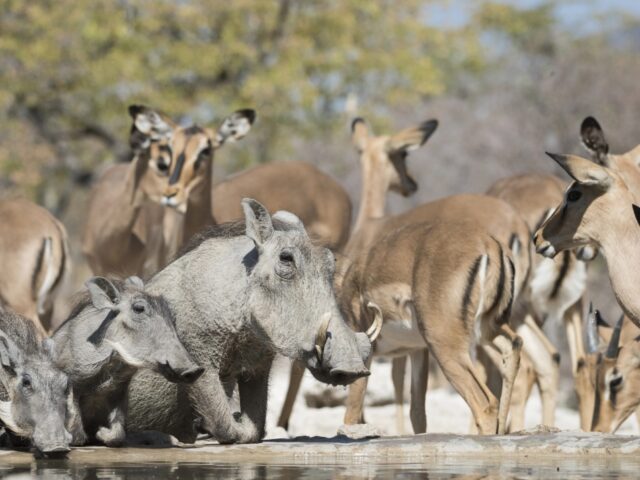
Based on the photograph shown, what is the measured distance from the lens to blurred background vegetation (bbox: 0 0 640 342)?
26141 mm

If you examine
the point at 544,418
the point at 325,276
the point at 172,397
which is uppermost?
the point at 325,276

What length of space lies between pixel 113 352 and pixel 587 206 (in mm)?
3129

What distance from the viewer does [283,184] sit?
14.8 metres

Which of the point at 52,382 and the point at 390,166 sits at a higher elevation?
the point at 390,166

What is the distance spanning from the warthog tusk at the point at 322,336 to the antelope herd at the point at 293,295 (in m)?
0.01

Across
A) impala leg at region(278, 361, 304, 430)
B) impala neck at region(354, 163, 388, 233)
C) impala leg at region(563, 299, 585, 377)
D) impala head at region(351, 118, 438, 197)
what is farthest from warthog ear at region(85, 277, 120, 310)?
impala head at region(351, 118, 438, 197)

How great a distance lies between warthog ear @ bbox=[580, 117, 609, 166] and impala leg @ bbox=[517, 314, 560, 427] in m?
2.87

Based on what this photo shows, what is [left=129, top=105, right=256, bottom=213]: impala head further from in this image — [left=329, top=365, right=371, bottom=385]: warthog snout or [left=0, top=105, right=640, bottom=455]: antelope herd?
[left=329, top=365, right=371, bottom=385]: warthog snout

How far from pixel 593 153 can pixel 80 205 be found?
94.4 feet

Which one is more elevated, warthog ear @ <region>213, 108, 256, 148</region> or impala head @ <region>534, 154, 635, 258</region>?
warthog ear @ <region>213, 108, 256, 148</region>

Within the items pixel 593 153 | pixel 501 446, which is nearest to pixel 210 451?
pixel 501 446

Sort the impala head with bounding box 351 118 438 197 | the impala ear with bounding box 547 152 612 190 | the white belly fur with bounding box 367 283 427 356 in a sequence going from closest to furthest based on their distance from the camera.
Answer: the impala ear with bounding box 547 152 612 190 → the white belly fur with bounding box 367 283 427 356 → the impala head with bounding box 351 118 438 197

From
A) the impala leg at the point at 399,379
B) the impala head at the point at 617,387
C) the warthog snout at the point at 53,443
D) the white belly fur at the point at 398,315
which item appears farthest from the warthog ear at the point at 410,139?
the warthog snout at the point at 53,443

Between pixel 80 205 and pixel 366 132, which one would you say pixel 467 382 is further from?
pixel 80 205
